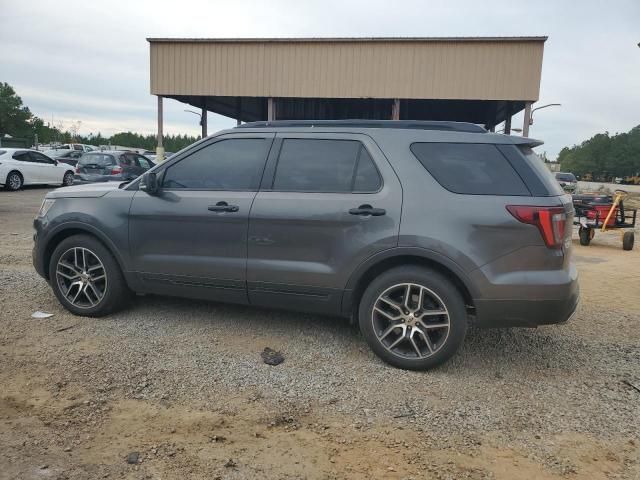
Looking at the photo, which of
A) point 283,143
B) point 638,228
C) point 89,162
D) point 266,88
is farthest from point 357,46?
point 283,143

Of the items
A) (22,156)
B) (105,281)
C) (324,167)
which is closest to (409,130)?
(324,167)

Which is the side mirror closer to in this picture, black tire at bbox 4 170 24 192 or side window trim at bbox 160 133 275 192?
side window trim at bbox 160 133 275 192

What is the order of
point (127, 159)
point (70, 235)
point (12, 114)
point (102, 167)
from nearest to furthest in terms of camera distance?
point (70, 235)
point (102, 167)
point (127, 159)
point (12, 114)

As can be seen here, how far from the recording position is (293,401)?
127 inches

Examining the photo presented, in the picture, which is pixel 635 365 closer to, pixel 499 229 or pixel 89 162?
pixel 499 229

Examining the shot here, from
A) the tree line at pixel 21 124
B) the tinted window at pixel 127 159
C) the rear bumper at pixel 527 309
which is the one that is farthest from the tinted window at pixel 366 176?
the tree line at pixel 21 124

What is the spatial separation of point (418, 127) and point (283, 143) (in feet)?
3.57

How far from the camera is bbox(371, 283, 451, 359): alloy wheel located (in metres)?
3.58

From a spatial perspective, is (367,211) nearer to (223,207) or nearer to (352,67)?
(223,207)

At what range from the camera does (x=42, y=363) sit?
3.63m

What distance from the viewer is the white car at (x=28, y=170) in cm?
1748

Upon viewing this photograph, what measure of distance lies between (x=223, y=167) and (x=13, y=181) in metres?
16.8

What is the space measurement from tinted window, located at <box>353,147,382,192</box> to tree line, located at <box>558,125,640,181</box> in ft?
357

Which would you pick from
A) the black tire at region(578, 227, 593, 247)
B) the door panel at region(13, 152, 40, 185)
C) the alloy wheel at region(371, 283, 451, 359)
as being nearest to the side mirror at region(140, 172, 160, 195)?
the alloy wheel at region(371, 283, 451, 359)
